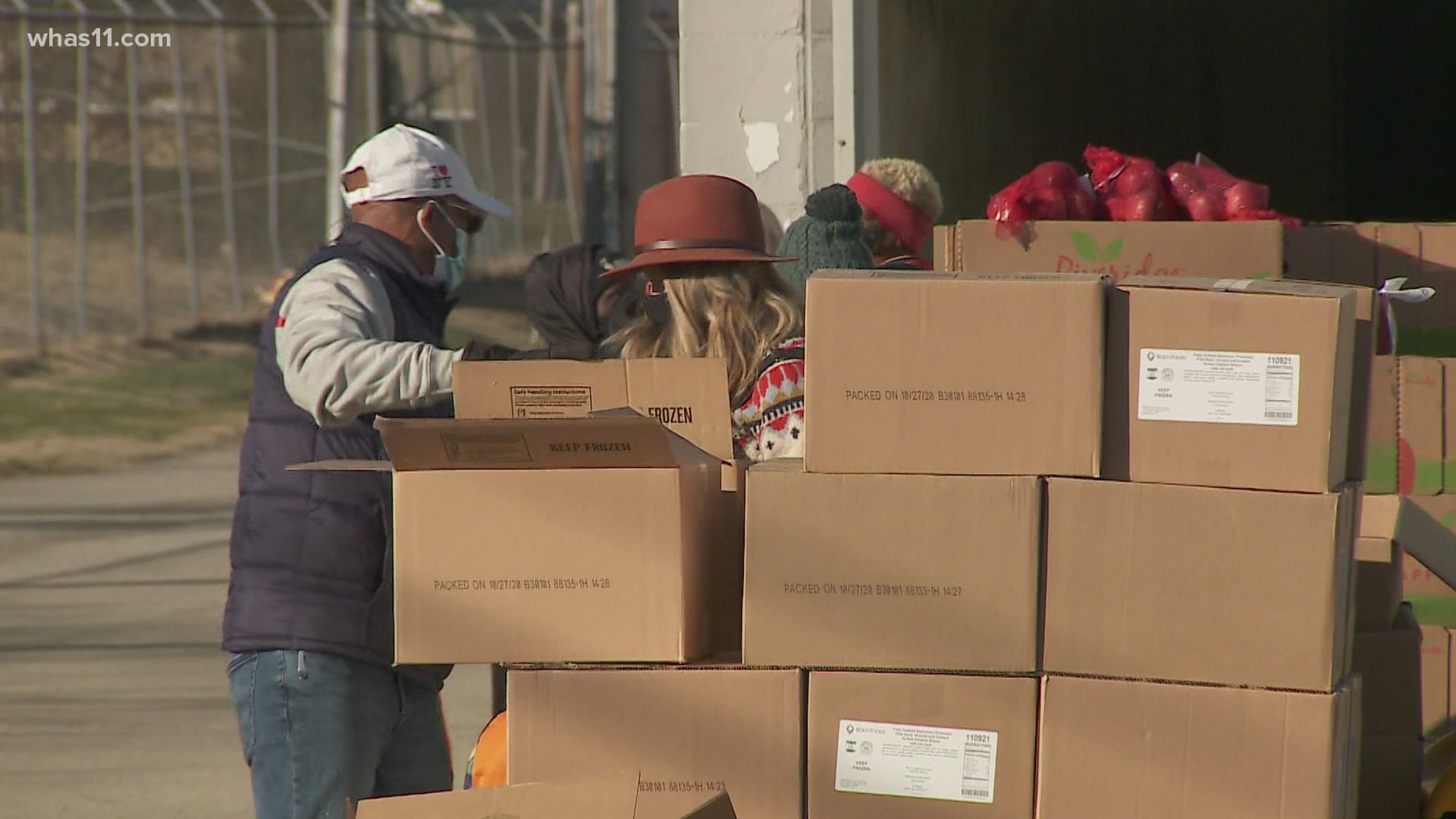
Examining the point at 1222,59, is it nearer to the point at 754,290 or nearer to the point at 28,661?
the point at 28,661

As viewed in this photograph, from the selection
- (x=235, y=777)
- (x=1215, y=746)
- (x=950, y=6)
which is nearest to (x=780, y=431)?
(x=1215, y=746)

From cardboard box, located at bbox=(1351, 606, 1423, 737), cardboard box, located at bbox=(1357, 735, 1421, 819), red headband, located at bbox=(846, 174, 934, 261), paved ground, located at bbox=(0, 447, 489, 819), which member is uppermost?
red headband, located at bbox=(846, 174, 934, 261)

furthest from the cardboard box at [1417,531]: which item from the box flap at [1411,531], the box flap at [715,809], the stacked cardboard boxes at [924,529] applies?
the box flap at [715,809]

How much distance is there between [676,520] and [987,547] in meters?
0.44

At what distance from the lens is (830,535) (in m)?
2.53

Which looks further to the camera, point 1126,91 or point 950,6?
point 1126,91

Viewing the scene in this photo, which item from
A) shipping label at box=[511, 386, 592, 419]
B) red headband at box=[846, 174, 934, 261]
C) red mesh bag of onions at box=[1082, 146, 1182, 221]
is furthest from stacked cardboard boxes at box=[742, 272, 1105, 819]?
red headband at box=[846, 174, 934, 261]

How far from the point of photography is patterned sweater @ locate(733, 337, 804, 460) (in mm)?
2775

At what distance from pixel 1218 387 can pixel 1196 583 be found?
0.90 ft

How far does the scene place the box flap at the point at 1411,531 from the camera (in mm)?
2988

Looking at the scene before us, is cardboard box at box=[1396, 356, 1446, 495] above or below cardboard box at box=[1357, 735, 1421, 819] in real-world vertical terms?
above

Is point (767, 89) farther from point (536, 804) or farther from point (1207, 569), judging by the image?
point (536, 804)

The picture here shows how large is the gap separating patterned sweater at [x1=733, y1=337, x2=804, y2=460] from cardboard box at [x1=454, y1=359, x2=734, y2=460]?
0.05m

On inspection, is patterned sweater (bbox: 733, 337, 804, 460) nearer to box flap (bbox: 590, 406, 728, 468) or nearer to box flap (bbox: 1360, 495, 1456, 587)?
box flap (bbox: 590, 406, 728, 468)
